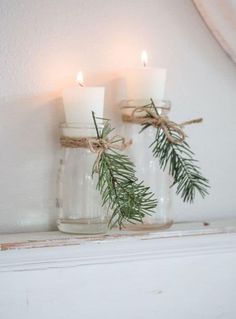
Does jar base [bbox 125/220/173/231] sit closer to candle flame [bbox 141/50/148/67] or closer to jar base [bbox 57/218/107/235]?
jar base [bbox 57/218/107/235]

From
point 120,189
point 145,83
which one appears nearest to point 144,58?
point 145,83

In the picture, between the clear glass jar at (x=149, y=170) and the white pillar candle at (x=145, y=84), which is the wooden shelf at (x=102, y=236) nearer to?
the clear glass jar at (x=149, y=170)

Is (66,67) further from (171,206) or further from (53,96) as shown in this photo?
(171,206)

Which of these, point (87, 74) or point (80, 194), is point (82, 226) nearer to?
point (80, 194)

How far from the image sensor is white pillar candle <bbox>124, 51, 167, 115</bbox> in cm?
47

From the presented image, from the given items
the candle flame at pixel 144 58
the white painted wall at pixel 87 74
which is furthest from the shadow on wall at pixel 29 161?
the candle flame at pixel 144 58

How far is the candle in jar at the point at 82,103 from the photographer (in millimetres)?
449

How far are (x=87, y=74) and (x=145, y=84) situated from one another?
7 cm

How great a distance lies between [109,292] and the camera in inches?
18.5

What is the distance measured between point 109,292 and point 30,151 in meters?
0.17

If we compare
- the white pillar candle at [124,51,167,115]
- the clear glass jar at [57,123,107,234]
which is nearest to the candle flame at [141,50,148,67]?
the white pillar candle at [124,51,167,115]

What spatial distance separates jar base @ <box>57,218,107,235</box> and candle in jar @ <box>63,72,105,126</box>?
0.10m

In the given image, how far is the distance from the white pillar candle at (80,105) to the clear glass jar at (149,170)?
0.05 metres

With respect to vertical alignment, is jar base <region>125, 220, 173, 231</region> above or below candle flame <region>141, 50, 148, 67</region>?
below
